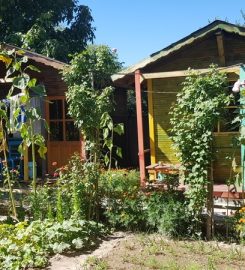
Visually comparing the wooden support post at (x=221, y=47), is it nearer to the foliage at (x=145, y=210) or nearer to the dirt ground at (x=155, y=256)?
the foliage at (x=145, y=210)

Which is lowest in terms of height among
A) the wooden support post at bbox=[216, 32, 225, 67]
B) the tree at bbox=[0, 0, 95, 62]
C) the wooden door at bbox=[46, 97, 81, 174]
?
the wooden door at bbox=[46, 97, 81, 174]

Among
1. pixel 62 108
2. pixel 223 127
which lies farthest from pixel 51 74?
pixel 223 127

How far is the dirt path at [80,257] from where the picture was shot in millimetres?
5158

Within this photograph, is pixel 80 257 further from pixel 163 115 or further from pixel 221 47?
pixel 221 47

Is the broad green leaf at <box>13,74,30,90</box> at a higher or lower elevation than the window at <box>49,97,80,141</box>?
higher

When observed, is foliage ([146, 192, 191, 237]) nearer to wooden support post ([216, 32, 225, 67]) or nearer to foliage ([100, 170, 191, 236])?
foliage ([100, 170, 191, 236])

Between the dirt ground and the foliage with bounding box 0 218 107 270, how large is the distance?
7.1 inches

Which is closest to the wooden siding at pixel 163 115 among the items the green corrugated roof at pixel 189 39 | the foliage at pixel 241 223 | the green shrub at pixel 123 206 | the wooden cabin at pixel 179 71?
the wooden cabin at pixel 179 71

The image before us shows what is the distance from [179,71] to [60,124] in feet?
15.8

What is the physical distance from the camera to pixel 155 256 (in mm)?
5328

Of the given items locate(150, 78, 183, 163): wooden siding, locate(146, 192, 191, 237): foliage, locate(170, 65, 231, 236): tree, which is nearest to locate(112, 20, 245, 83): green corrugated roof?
locate(150, 78, 183, 163): wooden siding

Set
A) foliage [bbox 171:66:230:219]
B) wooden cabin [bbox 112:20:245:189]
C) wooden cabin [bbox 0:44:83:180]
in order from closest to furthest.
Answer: foliage [bbox 171:66:230:219] < wooden cabin [bbox 112:20:245:189] < wooden cabin [bbox 0:44:83:180]

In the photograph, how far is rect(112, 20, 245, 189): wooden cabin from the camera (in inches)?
354

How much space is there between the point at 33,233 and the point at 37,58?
6017 millimetres
